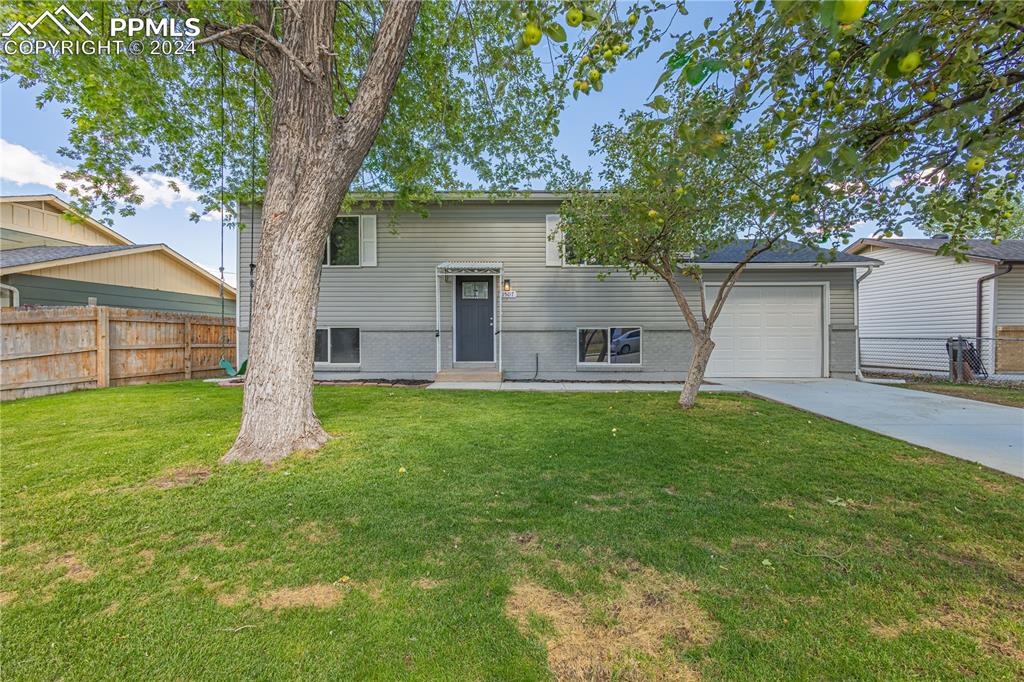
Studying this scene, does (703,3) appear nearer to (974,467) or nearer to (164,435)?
(974,467)

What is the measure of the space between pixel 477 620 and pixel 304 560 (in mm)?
1078

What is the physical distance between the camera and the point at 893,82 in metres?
1.61

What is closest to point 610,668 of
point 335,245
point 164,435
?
point 164,435

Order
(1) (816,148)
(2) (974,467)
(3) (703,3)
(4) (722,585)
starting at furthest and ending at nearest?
(2) (974,467), (3) (703,3), (4) (722,585), (1) (816,148)

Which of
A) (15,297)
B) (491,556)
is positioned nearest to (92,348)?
(15,297)

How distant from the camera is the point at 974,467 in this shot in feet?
12.0

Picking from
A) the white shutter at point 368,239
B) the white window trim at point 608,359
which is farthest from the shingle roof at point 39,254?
the white window trim at point 608,359

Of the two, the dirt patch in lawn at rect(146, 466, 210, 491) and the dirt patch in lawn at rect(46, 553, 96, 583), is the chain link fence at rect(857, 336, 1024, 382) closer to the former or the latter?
the dirt patch in lawn at rect(146, 466, 210, 491)

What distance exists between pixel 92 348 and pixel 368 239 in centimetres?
570

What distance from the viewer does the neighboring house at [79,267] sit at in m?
10.8

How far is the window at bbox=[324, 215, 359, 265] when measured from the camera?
9711 millimetres

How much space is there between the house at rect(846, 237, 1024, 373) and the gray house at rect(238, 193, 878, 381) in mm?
4711

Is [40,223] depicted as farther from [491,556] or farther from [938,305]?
[938,305]

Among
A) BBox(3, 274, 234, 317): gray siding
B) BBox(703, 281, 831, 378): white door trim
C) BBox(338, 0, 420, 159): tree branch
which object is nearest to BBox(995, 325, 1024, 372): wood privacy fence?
BBox(703, 281, 831, 378): white door trim
